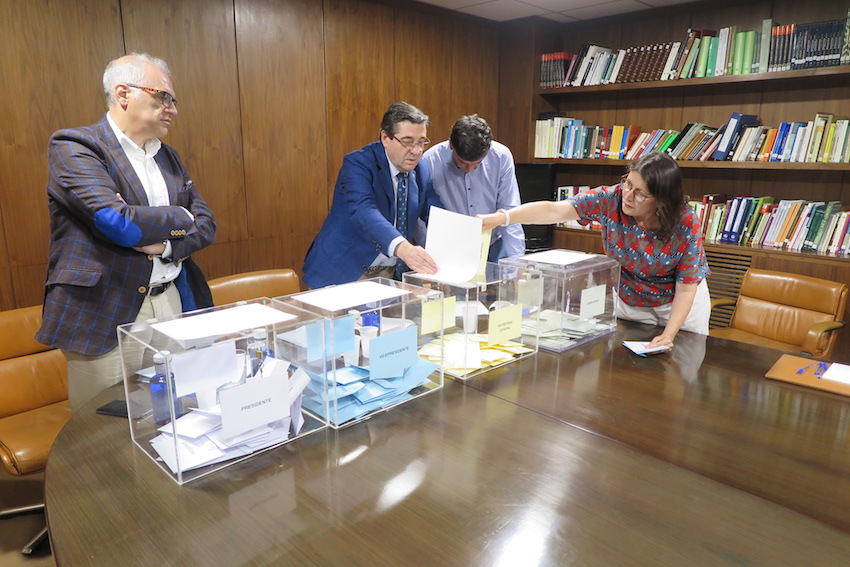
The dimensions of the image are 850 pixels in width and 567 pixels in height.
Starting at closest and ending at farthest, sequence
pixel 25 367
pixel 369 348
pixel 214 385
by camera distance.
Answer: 1. pixel 214 385
2. pixel 369 348
3. pixel 25 367

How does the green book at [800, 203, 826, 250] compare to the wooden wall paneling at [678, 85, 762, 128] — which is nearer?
the green book at [800, 203, 826, 250]

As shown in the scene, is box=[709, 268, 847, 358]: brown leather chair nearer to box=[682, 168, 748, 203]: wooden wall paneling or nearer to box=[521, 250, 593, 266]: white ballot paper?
box=[521, 250, 593, 266]: white ballot paper

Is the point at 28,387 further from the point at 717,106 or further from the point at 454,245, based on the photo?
the point at 717,106

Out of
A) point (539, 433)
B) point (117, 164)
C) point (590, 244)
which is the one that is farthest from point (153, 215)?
point (590, 244)

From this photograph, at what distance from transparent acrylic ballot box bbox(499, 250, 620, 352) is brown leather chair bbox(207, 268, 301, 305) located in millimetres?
1114

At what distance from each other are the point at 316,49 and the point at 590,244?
249 centimetres

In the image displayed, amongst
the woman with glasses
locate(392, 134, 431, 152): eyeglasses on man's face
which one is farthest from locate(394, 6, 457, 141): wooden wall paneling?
the woman with glasses

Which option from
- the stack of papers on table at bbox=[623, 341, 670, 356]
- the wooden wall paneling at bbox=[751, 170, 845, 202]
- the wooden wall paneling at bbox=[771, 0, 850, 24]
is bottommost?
the stack of papers on table at bbox=[623, 341, 670, 356]

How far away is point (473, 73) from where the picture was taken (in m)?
4.74

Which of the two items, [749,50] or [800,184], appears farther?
[800,184]

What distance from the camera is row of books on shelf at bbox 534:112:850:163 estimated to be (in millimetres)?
3598

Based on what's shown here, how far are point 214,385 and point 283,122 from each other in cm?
278

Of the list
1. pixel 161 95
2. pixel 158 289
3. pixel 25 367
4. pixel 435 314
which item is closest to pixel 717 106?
pixel 435 314

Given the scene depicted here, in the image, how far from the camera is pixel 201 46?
3.21 metres
